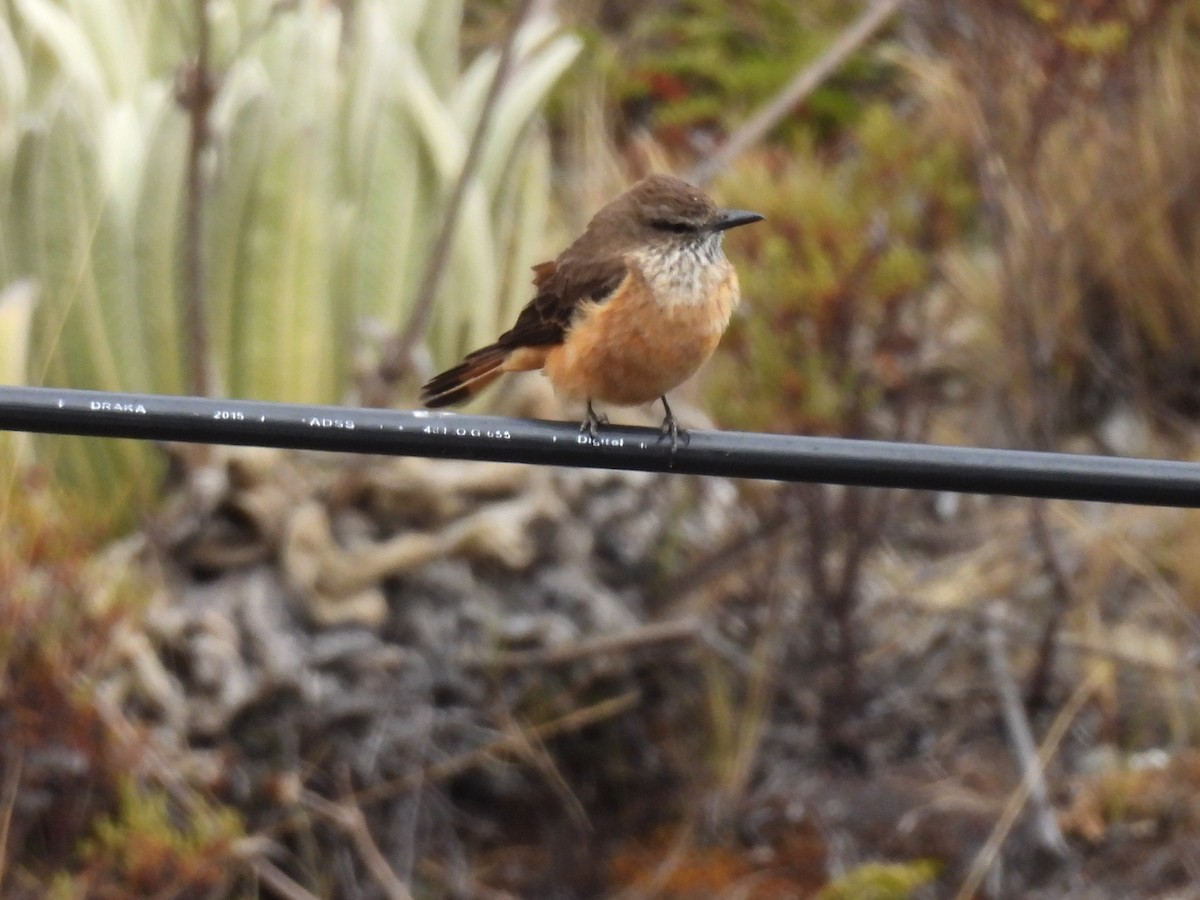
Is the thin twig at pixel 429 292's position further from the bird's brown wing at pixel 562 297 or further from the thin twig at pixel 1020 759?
the thin twig at pixel 1020 759

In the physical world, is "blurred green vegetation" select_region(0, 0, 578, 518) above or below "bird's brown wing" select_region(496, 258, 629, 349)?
above

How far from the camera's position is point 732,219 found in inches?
155

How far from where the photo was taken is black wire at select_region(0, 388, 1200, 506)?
2594 millimetres

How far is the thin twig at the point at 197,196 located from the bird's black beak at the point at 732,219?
4.87ft

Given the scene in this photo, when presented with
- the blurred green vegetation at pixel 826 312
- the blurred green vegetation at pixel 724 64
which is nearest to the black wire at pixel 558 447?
the blurred green vegetation at pixel 826 312

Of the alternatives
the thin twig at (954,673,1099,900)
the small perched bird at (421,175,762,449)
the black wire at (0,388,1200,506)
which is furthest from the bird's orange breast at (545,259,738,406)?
the thin twig at (954,673,1099,900)

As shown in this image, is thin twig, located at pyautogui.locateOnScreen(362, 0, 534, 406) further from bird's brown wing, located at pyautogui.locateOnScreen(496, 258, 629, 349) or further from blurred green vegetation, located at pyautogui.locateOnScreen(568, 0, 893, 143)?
blurred green vegetation, located at pyautogui.locateOnScreen(568, 0, 893, 143)

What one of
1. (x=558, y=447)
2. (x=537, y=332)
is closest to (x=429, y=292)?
(x=537, y=332)

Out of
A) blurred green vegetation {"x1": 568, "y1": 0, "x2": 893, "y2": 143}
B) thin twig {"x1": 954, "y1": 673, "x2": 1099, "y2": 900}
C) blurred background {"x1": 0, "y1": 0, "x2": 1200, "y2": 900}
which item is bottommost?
thin twig {"x1": 954, "y1": 673, "x2": 1099, "y2": 900}

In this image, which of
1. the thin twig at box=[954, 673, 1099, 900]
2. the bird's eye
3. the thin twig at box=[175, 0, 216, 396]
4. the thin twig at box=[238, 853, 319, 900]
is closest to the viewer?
the bird's eye

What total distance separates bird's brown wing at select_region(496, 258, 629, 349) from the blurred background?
124 cm

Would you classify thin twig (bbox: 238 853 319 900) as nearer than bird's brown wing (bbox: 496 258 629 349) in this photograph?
No

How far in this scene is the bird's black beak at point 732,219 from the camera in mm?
3836

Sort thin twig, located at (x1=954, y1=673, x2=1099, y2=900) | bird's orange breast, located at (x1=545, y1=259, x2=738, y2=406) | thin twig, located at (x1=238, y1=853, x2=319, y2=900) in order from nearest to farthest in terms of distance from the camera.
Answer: bird's orange breast, located at (x1=545, y1=259, x2=738, y2=406) < thin twig, located at (x1=238, y1=853, x2=319, y2=900) < thin twig, located at (x1=954, y1=673, x2=1099, y2=900)
